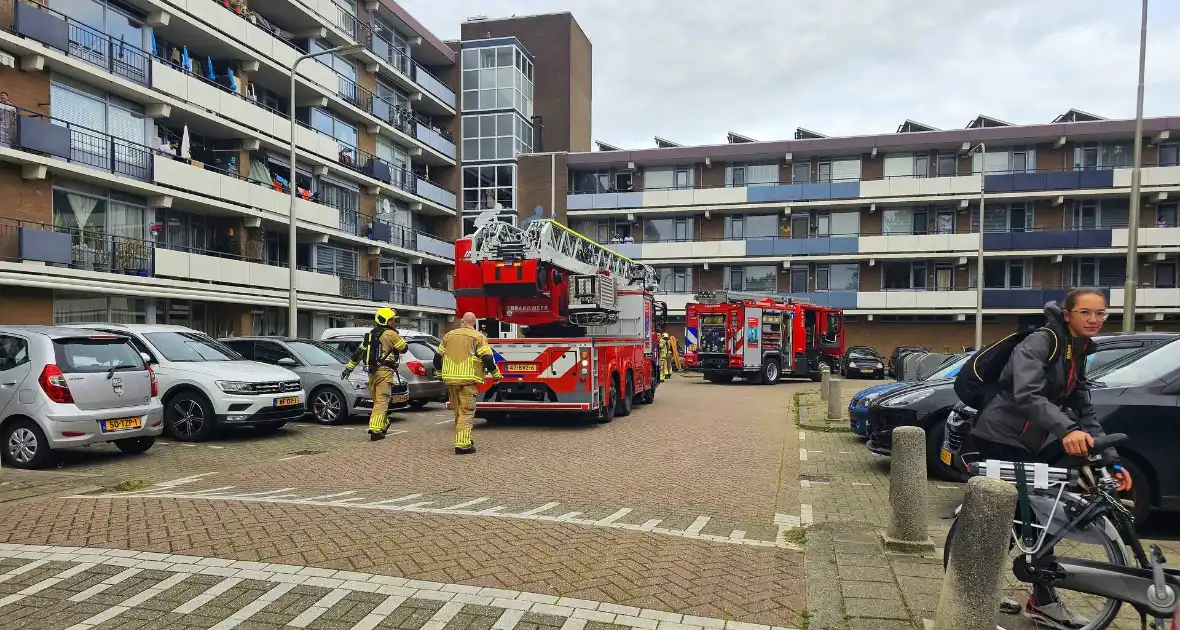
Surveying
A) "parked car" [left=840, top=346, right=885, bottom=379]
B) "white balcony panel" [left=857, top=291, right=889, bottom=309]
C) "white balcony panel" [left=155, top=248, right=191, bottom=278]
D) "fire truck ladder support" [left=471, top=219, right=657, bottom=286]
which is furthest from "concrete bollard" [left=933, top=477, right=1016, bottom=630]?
"white balcony panel" [left=857, top=291, right=889, bottom=309]

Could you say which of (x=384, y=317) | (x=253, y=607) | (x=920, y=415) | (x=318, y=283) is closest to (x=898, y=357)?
(x=920, y=415)

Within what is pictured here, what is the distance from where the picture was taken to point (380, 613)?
14.1 feet

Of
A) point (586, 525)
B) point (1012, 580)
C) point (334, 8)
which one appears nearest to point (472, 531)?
point (586, 525)

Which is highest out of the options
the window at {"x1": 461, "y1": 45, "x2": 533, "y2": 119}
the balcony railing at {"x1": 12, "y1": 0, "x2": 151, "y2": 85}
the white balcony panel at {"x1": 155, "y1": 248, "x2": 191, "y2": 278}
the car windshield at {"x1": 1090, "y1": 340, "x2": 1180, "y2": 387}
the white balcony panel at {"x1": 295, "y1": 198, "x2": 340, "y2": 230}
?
the window at {"x1": 461, "y1": 45, "x2": 533, "y2": 119}

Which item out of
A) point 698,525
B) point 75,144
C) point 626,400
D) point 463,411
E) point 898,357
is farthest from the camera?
point 898,357

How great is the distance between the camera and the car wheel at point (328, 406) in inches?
566

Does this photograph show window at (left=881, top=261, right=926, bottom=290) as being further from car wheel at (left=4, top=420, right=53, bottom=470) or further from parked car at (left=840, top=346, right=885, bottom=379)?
car wheel at (left=4, top=420, right=53, bottom=470)

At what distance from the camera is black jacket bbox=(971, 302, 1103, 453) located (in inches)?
164

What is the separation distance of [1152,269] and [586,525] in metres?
44.6

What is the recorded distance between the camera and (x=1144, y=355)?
6.90 metres

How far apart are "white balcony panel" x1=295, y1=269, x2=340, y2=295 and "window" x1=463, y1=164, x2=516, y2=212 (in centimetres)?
1461

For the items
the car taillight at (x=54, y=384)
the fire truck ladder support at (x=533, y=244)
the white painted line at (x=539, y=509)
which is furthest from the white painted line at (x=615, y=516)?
the fire truck ladder support at (x=533, y=244)

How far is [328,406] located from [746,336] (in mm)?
16141

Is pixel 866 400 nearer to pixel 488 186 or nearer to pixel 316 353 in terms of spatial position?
pixel 316 353
